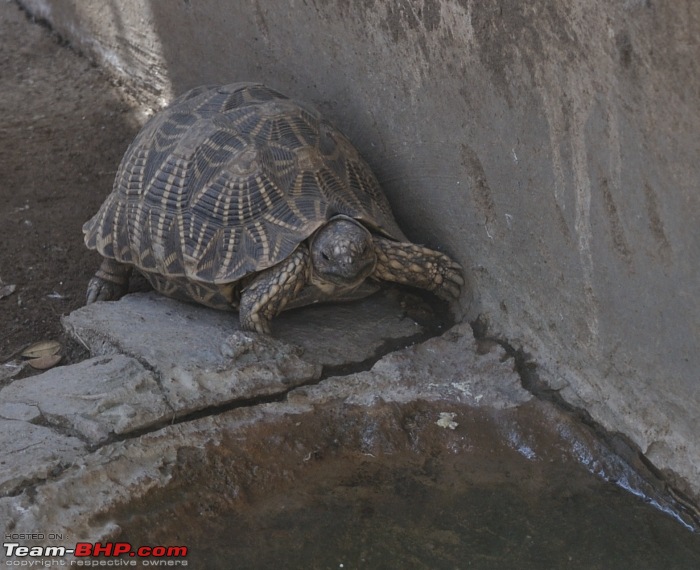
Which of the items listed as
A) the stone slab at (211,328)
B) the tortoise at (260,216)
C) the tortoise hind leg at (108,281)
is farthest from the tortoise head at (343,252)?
the tortoise hind leg at (108,281)

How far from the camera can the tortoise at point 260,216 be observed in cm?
369

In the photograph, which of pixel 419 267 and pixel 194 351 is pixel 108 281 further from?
pixel 419 267

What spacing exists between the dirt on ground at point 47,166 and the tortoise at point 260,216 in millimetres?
669

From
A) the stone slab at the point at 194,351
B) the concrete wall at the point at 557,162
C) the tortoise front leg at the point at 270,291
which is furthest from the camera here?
the tortoise front leg at the point at 270,291

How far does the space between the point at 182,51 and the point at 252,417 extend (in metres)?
3.13

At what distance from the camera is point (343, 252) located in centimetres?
362

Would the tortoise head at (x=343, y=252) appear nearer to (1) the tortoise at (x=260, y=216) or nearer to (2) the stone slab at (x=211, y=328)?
(1) the tortoise at (x=260, y=216)

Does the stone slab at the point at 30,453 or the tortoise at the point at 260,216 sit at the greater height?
the tortoise at the point at 260,216

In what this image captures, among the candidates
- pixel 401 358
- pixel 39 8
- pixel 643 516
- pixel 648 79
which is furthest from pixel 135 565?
pixel 39 8

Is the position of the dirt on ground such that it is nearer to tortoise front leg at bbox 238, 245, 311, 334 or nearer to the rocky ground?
the rocky ground

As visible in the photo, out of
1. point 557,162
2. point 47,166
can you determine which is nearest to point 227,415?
point 557,162

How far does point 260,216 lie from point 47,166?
231cm

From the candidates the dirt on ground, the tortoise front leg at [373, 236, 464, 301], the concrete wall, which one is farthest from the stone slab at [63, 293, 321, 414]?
the concrete wall

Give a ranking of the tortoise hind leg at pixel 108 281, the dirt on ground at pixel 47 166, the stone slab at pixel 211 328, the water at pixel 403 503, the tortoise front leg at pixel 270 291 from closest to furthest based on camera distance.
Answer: the water at pixel 403 503 → the stone slab at pixel 211 328 → the tortoise front leg at pixel 270 291 → the tortoise hind leg at pixel 108 281 → the dirt on ground at pixel 47 166
